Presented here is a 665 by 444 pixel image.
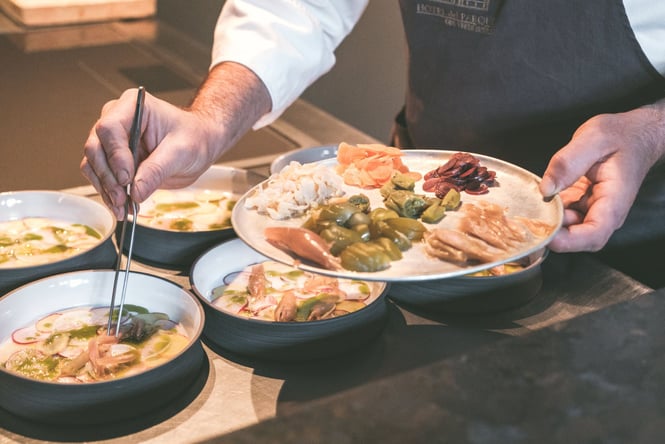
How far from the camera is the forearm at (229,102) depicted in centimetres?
144

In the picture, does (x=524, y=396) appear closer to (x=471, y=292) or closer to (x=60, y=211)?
(x=471, y=292)

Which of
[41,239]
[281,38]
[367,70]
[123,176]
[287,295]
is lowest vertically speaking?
[367,70]

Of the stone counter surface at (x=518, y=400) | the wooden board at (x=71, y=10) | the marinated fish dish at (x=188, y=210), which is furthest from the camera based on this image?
the wooden board at (x=71, y=10)

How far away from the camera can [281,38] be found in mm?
1631

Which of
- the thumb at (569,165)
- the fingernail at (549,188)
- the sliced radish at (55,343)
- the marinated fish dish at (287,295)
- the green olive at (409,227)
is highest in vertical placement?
the thumb at (569,165)

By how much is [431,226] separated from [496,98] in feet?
2.10

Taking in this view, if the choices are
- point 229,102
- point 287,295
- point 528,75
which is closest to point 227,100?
point 229,102

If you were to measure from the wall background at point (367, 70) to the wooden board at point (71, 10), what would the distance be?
1.20 feet

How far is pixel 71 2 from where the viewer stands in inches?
107

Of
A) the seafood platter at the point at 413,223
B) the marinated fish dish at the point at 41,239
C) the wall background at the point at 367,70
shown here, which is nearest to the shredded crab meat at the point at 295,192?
the seafood platter at the point at 413,223

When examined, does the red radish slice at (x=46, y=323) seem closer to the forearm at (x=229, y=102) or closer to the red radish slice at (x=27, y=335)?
the red radish slice at (x=27, y=335)

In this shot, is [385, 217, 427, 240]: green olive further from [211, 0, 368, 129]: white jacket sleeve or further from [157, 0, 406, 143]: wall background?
[157, 0, 406, 143]: wall background

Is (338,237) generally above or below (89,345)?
Answer: above

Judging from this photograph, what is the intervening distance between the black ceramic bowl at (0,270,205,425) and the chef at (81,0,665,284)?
0.15 m
